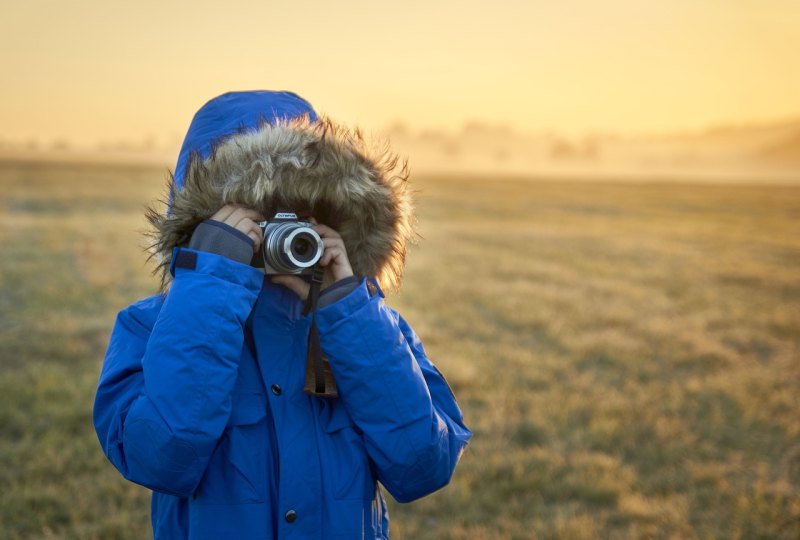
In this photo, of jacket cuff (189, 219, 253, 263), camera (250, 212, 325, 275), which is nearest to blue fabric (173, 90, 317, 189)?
jacket cuff (189, 219, 253, 263)

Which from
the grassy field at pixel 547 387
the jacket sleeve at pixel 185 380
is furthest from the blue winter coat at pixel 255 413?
the grassy field at pixel 547 387

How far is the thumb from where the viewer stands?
1829 mm

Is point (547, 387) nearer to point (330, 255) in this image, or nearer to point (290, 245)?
point (330, 255)

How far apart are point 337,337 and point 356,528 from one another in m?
0.53

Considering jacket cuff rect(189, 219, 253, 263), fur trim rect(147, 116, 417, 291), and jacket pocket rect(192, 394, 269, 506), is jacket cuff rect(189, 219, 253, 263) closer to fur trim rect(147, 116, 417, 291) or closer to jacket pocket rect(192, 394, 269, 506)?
fur trim rect(147, 116, 417, 291)

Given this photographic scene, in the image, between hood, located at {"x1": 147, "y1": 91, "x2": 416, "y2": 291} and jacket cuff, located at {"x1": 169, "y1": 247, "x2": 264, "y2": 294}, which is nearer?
jacket cuff, located at {"x1": 169, "y1": 247, "x2": 264, "y2": 294}

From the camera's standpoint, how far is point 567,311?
9562 millimetres

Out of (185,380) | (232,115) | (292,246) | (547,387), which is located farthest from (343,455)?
(547,387)

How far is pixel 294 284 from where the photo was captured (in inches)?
72.3

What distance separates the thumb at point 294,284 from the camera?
1829mm

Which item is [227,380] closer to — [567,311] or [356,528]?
[356,528]

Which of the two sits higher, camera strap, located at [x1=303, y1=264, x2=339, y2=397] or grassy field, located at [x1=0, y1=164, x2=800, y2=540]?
camera strap, located at [x1=303, y1=264, x2=339, y2=397]

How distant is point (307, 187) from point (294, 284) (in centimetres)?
28

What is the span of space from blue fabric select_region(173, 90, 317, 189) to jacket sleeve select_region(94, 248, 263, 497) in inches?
18.1
